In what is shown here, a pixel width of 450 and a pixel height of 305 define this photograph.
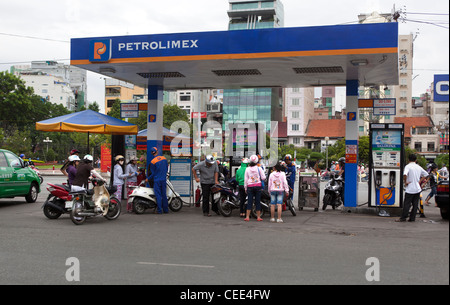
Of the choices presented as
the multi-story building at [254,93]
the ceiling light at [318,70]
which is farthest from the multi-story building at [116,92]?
the ceiling light at [318,70]

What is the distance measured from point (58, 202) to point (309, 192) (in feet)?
25.5

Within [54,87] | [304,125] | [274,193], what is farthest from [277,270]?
[54,87]

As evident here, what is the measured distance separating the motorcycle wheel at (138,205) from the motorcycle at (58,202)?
Result: 80.1 inches

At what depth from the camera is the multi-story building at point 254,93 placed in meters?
91.8

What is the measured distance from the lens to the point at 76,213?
11.5 metres

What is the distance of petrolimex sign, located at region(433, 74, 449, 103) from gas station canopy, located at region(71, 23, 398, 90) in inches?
427

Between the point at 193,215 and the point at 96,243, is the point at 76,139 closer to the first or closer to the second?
A: the point at 193,215

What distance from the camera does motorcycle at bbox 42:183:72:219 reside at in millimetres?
12188

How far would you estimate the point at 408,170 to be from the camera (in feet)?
39.1

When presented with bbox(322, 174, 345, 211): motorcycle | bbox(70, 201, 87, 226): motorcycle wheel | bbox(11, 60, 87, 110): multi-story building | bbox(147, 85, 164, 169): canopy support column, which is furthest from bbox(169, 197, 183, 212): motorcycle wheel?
bbox(11, 60, 87, 110): multi-story building

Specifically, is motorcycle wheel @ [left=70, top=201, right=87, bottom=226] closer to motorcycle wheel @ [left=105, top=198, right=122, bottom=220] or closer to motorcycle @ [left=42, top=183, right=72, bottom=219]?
motorcycle @ [left=42, top=183, right=72, bottom=219]

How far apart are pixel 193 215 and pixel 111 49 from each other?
5778 millimetres

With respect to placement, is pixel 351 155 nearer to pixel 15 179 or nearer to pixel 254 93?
pixel 15 179

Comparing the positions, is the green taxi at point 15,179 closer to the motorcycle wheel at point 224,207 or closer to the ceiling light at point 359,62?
the motorcycle wheel at point 224,207
